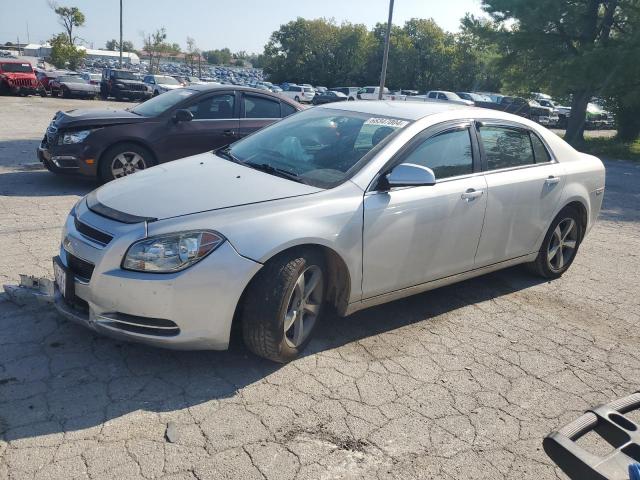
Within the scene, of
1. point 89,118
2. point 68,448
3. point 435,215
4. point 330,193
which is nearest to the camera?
point 68,448

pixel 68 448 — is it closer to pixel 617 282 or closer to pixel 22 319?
pixel 22 319

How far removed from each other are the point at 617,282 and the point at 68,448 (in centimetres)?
509

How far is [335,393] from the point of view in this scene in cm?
322

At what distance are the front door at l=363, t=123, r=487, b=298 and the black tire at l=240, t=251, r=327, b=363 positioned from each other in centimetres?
58

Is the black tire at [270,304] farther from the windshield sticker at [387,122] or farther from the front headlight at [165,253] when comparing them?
the windshield sticker at [387,122]

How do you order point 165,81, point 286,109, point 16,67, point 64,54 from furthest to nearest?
point 64,54 < point 165,81 < point 16,67 < point 286,109

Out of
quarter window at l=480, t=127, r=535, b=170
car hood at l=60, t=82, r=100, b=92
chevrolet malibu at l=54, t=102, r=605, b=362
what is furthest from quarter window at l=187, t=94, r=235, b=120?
car hood at l=60, t=82, r=100, b=92

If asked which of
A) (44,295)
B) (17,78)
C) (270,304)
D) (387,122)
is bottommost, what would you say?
(44,295)

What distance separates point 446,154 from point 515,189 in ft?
2.49

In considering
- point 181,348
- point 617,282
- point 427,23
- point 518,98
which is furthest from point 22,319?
point 427,23

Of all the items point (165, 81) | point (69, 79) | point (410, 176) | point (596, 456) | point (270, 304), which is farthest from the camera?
point (165, 81)

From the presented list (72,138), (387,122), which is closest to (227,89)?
(72,138)

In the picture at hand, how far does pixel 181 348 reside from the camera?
3.12 metres

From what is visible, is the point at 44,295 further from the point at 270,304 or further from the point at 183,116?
the point at 183,116
